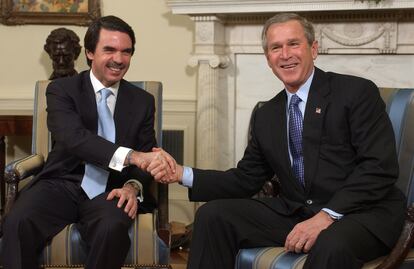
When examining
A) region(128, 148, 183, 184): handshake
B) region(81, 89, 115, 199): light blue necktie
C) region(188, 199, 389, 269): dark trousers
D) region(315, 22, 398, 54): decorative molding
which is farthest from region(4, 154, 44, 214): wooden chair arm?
region(315, 22, 398, 54): decorative molding

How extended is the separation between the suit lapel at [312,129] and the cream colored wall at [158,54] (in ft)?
7.18

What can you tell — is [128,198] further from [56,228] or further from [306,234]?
→ [306,234]

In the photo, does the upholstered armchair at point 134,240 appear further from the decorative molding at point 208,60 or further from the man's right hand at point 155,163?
the decorative molding at point 208,60

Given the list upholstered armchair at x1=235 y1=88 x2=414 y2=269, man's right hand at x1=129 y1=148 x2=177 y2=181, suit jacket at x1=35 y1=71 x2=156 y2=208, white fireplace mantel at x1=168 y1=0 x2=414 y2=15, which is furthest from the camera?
white fireplace mantel at x1=168 y1=0 x2=414 y2=15

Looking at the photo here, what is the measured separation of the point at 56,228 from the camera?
253 cm

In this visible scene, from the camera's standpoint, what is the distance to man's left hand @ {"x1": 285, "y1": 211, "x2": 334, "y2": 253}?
7.06 ft

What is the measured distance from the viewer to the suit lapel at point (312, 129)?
2.41 meters

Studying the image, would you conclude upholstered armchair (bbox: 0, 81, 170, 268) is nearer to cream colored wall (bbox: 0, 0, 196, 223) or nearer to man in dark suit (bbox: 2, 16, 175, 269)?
man in dark suit (bbox: 2, 16, 175, 269)

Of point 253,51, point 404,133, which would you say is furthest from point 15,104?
point 404,133

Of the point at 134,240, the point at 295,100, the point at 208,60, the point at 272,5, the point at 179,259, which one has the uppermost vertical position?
the point at 272,5

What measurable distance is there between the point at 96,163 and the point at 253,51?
207cm

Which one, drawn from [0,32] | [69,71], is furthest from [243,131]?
[0,32]

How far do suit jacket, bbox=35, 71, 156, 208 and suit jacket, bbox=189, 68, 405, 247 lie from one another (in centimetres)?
41

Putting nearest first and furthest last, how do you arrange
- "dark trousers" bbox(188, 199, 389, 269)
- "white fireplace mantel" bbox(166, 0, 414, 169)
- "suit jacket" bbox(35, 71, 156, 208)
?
"dark trousers" bbox(188, 199, 389, 269), "suit jacket" bbox(35, 71, 156, 208), "white fireplace mantel" bbox(166, 0, 414, 169)
